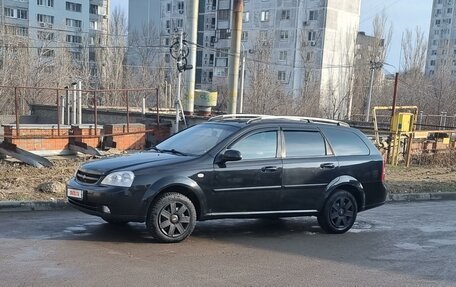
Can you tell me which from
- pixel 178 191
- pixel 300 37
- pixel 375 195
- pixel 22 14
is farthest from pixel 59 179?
pixel 22 14

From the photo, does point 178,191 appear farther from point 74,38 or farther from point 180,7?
point 74,38

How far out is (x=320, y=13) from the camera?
63.8 meters

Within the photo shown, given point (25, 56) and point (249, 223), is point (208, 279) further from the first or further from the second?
point (25, 56)

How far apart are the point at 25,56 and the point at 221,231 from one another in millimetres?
36303

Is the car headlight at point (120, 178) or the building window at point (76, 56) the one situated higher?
the building window at point (76, 56)

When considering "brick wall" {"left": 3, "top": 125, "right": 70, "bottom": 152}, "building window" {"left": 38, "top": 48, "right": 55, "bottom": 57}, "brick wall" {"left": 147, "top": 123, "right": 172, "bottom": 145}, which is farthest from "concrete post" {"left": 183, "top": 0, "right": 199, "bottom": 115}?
"building window" {"left": 38, "top": 48, "right": 55, "bottom": 57}

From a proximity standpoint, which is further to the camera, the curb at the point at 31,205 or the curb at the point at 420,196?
the curb at the point at 420,196

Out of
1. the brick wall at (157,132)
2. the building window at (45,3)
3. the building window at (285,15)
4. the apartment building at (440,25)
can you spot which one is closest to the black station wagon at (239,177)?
the brick wall at (157,132)

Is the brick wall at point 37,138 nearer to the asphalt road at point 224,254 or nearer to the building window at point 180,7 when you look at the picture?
the asphalt road at point 224,254

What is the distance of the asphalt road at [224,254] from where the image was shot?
5293 millimetres

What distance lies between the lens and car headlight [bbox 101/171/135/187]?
6.42 metres

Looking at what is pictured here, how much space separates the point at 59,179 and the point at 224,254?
Answer: 5261 millimetres

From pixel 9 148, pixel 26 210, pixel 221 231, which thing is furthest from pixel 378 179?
pixel 9 148

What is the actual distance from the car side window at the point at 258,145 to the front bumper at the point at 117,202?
5.08 feet
